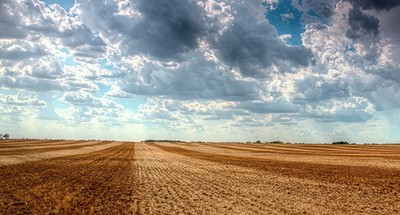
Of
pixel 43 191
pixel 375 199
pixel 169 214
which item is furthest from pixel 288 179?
pixel 43 191

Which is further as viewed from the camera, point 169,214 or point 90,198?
point 90,198

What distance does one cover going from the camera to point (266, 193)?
71.8ft

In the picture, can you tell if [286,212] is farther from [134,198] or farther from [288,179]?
[288,179]

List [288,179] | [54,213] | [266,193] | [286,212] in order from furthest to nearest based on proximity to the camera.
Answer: [288,179], [266,193], [286,212], [54,213]

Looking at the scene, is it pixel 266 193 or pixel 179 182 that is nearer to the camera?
pixel 266 193

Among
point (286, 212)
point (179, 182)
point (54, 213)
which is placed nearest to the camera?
point (54, 213)

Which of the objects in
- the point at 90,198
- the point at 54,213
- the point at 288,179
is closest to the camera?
the point at 54,213

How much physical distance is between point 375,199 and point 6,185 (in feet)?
70.2

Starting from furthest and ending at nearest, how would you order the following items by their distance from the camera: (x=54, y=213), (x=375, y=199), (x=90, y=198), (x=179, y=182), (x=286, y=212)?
(x=179, y=182)
(x=375, y=199)
(x=90, y=198)
(x=286, y=212)
(x=54, y=213)

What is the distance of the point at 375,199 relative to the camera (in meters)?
20.2

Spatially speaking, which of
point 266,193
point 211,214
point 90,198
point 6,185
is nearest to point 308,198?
point 266,193

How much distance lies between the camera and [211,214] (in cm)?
1570

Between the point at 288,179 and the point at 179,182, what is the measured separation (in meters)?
8.90

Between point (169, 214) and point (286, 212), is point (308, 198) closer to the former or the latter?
point (286, 212)
